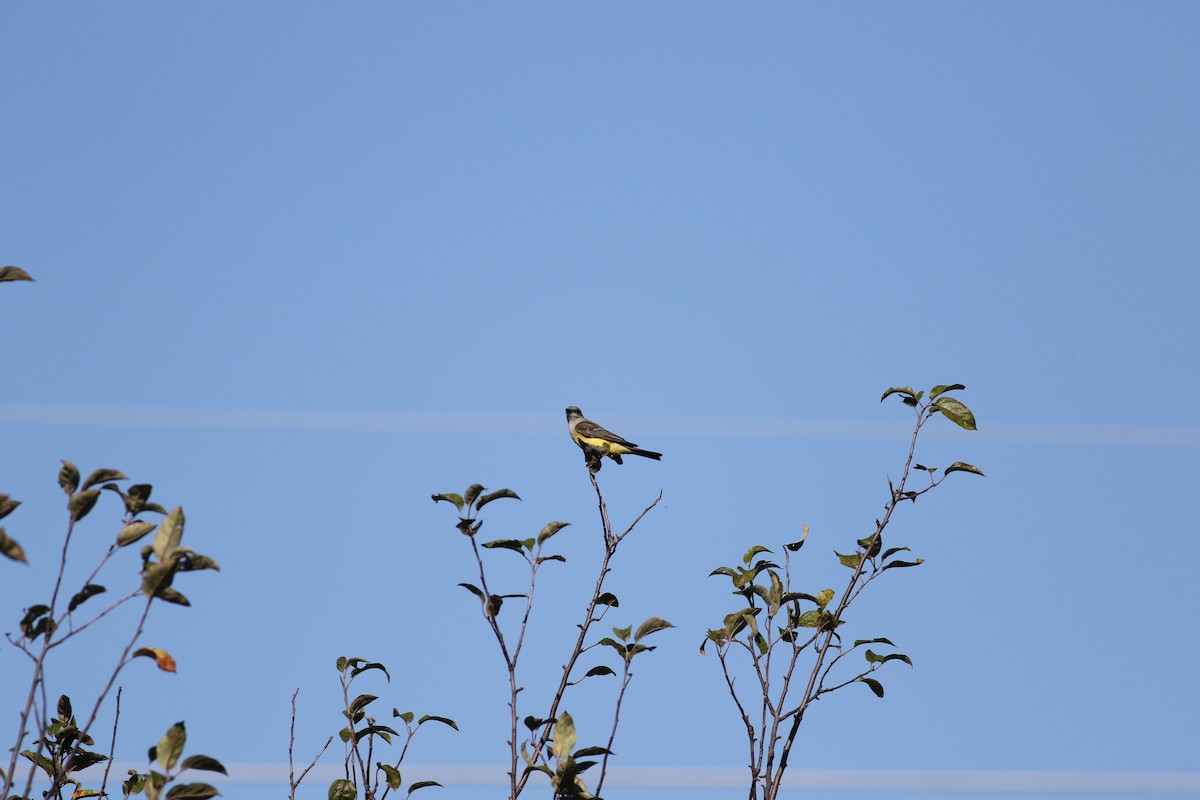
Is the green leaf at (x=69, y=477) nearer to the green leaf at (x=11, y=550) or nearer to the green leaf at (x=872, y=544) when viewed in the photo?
the green leaf at (x=11, y=550)

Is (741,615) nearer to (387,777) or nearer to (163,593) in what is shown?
(387,777)

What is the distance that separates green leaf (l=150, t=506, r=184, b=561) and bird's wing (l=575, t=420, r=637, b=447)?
7392 millimetres

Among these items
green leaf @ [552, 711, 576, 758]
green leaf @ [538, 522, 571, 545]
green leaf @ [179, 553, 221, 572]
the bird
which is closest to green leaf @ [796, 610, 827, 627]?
green leaf @ [538, 522, 571, 545]

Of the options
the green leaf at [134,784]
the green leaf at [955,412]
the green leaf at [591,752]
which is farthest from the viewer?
the green leaf at [955,412]

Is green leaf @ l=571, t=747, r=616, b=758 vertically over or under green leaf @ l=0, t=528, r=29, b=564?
under

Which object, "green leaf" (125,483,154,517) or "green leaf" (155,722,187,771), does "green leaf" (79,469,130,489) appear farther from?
"green leaf" (155,722,187,771)

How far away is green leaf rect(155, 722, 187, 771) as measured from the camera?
281 centimetres

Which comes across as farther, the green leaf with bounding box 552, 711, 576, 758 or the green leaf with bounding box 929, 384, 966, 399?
the green leaf with bounding box 929, 384, 966, 399

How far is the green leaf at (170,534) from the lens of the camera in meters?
3.03

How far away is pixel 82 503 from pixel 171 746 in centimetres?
76

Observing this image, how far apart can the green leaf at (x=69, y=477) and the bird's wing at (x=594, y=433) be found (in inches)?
288

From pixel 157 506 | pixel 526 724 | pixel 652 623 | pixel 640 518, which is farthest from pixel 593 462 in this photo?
pixel 157 506

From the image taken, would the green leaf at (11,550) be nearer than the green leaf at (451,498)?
Yes

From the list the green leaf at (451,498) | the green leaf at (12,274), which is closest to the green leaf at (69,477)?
the green leaf at (12,274)
